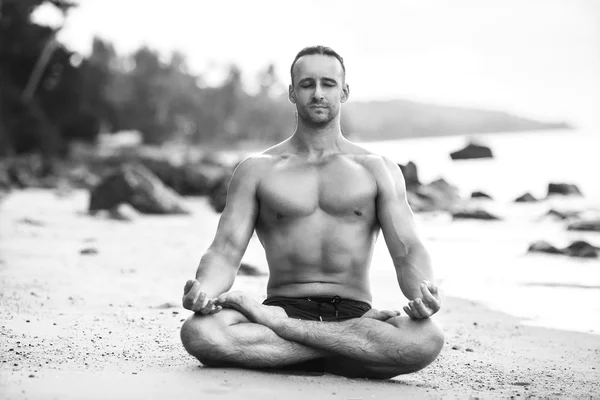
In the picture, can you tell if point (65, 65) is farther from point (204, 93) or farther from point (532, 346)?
point (204, 93)

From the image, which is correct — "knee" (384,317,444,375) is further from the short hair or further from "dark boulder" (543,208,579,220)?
"dark boulder" (543,208,579,220)

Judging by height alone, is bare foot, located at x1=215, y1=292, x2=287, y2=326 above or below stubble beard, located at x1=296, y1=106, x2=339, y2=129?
below

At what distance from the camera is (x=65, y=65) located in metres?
36.0

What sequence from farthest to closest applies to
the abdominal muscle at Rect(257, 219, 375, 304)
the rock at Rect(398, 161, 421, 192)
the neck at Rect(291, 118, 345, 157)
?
the rock at Rect(398, 161, 421, 192)
the neck at Rect(291, 118, 345, 157)
the abdominal muscle at Rect(257, 219, 375, 304)


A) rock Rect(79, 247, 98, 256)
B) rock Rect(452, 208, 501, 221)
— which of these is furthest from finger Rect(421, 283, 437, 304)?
rock Rect(452, 208, 501, 221)

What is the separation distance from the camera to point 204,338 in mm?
4578

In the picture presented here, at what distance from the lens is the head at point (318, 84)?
201 inches

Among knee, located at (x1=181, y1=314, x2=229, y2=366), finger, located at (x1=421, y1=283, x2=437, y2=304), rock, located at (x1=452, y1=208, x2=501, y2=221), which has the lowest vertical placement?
knee, located at (x1=181, y1=314, x2=229, y2=366)

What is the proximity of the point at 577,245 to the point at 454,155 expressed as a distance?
2908cm

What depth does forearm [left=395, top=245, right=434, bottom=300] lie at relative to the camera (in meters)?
4.84

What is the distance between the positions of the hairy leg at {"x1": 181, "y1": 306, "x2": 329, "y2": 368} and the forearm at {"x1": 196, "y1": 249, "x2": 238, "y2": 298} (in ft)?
0.73

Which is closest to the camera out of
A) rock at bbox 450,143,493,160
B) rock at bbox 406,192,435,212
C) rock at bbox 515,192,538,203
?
rock at bbox 406,192,435,212

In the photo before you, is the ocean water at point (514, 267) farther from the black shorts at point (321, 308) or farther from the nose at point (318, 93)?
the black shorts at point (321, 308)

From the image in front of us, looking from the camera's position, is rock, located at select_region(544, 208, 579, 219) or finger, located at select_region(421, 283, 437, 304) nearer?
finger, located at select_region(421, 283, 437, 304)
